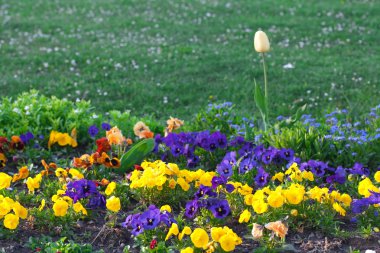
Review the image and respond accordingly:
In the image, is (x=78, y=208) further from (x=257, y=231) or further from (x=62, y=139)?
(x=62, y=139)

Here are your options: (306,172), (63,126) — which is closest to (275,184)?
(306,172)

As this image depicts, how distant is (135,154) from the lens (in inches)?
200

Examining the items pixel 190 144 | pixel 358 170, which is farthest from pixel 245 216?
pixel 190 144

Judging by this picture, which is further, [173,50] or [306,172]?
[173,50]

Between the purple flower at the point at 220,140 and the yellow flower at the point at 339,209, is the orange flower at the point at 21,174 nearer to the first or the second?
the purple flower at the point at 220,140

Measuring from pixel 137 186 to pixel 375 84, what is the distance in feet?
15.0

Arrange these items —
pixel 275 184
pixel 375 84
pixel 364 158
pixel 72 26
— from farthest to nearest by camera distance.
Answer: pixel 72 26, pixel 375 84, pixel 364 158, pixel 275 184

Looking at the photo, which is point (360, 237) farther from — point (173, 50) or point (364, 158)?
point (173, 50)

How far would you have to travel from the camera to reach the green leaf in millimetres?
5062

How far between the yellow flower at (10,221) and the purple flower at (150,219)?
73 centimetres

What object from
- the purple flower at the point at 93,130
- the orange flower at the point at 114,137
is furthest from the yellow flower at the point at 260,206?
the purple flower at the point at 93,130

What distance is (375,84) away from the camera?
803 centimetres

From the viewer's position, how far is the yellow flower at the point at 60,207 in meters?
3.99

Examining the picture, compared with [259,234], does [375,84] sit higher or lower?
lower
